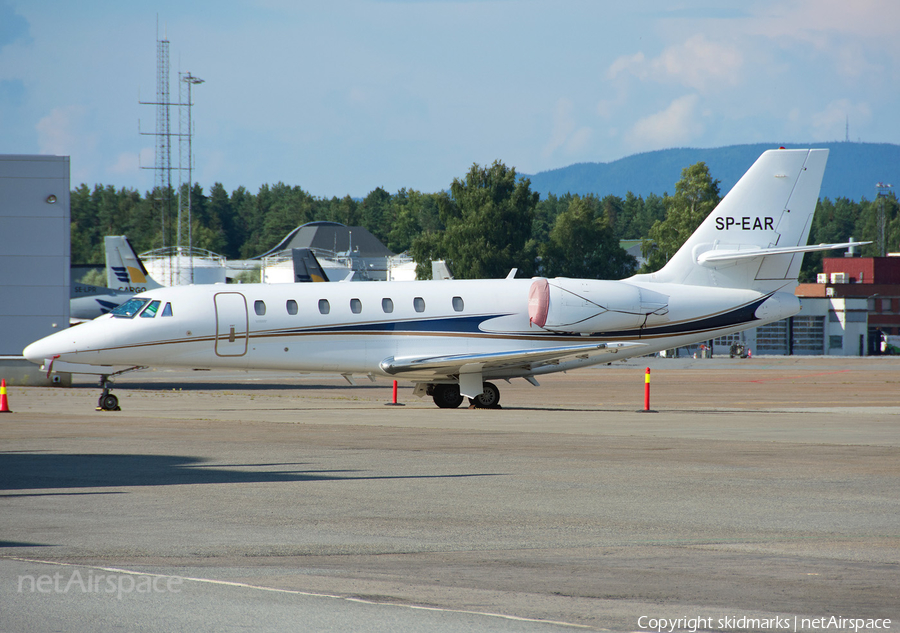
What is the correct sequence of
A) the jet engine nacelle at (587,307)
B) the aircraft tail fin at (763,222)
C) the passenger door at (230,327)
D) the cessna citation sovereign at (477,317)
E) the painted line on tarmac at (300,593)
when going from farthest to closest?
the aircraft tail fin at (763,222), the jet engine nacelle at (587,307), the passenger door at (230,327), the cessna citation sovereign at (477,317), the painted line on tarmac at (300,593)

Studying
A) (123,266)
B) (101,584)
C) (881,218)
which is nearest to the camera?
(101,584)

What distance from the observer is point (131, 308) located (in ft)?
82.8

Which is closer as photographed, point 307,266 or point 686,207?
point 307,266

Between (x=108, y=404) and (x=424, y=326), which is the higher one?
(x=424, y=326)

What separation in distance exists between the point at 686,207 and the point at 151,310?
2962 inches

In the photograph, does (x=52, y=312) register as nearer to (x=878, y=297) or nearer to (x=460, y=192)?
(x=460, y=192)

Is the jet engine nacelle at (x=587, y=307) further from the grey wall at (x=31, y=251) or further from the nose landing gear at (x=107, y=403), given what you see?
the grey wall at (x=31, y=251)

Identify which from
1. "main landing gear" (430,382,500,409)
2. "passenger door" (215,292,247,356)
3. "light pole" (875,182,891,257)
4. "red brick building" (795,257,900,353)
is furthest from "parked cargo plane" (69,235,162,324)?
"light pole" (875,182,891,257)

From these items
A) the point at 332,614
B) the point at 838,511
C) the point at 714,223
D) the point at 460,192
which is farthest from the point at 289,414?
the point at 460,192

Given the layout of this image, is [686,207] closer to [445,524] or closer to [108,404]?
[108,404]

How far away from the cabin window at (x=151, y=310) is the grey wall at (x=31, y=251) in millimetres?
12623

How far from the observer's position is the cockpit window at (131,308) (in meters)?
25.1

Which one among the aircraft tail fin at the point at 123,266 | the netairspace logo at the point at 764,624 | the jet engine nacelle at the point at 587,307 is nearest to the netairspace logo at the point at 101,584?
the netairspace logo at the point at 764,624

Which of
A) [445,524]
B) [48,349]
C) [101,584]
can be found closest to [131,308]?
[48,349]
